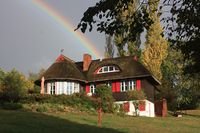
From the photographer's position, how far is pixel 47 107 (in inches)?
1422

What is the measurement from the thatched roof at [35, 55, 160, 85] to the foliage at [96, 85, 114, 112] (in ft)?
21.7

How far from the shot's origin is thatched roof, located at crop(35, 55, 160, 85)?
52.5m

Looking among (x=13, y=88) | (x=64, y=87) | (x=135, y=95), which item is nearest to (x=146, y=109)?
(x=135, y=95)

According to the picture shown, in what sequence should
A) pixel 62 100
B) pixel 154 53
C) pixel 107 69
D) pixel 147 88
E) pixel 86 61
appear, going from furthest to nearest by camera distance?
pixel 154 53 < pixel 86 61 < pixel 107 69 < pixel 147 88 < pixel 62 100

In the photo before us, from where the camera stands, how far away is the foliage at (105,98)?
40.9 m

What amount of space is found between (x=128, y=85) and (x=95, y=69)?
5135 millimetres

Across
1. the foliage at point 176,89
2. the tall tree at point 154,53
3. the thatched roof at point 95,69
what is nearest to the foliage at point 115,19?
the foliage at point 176,89

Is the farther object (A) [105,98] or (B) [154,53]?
(B) [154,53]

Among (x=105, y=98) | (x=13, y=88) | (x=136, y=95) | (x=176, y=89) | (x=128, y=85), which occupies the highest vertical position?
(x=128, y=85)

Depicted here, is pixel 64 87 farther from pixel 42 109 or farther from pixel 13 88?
pixel 42 109

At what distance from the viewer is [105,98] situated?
144 ft

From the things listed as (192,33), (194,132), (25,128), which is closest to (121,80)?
(194,132)

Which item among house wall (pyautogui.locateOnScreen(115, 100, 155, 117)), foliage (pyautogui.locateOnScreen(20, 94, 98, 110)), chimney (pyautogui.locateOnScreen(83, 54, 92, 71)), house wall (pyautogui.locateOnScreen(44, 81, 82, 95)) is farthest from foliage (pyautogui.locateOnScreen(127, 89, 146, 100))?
chimney (pyautogui.locateOnScreen(83, 54, 92, 71))

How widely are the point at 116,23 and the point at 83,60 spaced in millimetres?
48064
